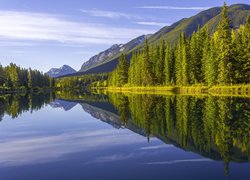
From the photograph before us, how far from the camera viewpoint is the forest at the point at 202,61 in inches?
3031

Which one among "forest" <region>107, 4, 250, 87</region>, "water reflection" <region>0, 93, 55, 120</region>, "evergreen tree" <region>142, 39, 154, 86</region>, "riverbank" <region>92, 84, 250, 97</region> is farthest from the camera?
"evergreen tree" <region>142, 39, 154, 86</region>

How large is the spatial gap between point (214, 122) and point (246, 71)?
5331 centimetres

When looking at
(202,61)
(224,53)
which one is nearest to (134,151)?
(224,53)

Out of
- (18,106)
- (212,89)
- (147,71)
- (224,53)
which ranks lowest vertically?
(18,106)

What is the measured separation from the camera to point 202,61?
92750 millimetres

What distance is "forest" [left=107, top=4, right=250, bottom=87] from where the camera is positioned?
77.0 meters

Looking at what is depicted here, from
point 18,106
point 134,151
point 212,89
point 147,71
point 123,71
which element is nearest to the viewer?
A: point 134,151

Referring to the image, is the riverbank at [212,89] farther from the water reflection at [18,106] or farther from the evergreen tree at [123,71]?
the water reflection at [18,106]

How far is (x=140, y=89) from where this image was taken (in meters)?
121

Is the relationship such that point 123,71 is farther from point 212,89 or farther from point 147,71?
point 212,89

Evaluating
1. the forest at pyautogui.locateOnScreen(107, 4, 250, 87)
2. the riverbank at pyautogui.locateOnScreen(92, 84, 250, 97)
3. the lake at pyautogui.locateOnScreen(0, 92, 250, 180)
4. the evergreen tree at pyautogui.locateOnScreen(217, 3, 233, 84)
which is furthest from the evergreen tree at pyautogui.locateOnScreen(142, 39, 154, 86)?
the lake at pyautogui.locateOnScreen(0, 92, 250, 180)

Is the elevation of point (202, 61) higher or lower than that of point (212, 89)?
higher

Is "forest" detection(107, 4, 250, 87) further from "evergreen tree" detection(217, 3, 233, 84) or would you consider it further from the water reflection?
the water reflection

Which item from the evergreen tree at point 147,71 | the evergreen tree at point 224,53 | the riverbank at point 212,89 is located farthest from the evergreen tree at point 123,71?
the evergreen tree at point 224,53
